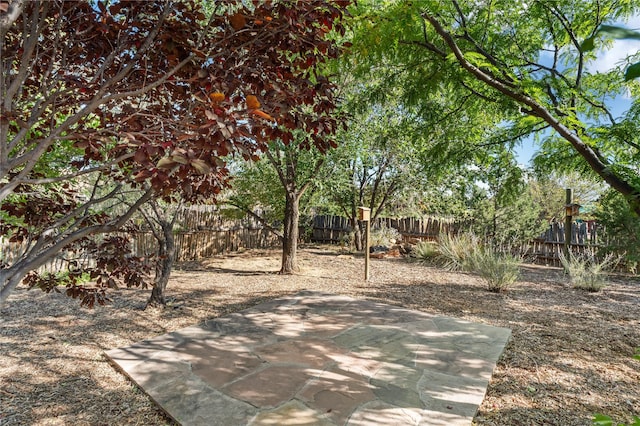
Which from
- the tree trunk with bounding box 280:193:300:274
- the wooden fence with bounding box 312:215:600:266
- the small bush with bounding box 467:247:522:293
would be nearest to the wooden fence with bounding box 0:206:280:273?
the tree trunk with bounding box 280:193:300:274

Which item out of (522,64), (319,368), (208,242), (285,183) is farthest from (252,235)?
(522,64)

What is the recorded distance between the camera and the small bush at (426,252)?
30.1ft

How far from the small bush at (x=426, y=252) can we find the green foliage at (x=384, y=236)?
1.26 metres

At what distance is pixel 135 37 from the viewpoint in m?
1.69

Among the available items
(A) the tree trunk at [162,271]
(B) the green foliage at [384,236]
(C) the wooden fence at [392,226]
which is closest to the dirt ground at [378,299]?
(A) the tree trunk at [162,271]

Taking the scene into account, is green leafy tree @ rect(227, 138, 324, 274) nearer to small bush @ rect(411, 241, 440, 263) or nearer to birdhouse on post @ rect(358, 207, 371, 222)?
birdhouse on post @ rect(358, 207, 371, 222)

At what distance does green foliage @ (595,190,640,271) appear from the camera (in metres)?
7.58

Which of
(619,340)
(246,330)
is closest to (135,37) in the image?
(246,330)

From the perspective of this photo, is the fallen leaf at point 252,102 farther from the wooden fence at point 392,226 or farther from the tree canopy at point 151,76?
the wooden fence at point 392,226

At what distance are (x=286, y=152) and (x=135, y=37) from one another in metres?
5.08

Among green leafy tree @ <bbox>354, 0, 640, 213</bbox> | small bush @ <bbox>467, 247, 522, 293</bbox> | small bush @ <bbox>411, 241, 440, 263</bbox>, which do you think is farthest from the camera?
small bush @ <bbox>411, 241, 440, 263</bbox>

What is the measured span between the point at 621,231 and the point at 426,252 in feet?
13.7

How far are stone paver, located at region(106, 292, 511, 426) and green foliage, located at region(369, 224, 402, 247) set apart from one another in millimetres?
6628

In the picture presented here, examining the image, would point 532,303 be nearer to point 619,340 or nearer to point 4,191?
point 619,340
